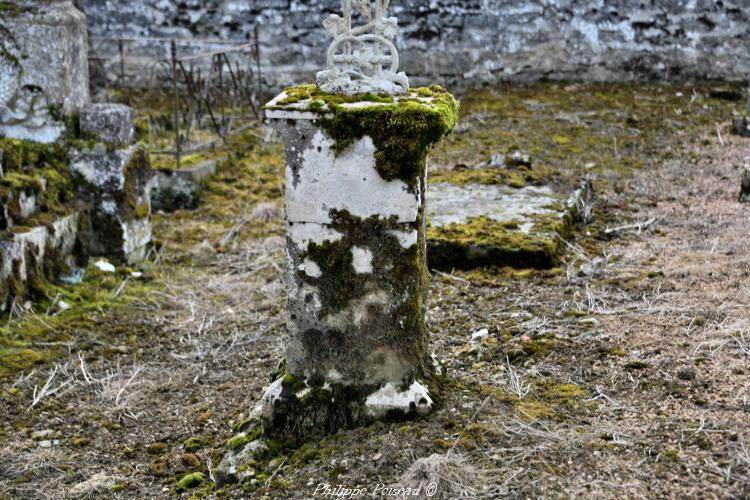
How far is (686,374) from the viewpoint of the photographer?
3.05 metres

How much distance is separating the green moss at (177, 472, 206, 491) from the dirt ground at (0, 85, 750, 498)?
1 centimetres

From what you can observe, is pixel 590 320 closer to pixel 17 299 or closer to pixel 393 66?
pixel 393 66

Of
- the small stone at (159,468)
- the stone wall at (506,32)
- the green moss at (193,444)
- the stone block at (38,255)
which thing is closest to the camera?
the small stone at (159,468)

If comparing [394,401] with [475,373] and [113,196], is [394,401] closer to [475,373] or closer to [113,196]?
[475,373]

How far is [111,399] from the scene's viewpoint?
375 centimetres

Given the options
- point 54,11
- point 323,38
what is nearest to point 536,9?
point 323,38

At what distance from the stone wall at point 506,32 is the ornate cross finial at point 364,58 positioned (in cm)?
568

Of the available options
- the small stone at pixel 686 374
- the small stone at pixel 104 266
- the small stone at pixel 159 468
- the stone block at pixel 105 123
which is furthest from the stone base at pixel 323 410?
the stone block at pixel 105 123

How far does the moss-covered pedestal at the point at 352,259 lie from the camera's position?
2.90m

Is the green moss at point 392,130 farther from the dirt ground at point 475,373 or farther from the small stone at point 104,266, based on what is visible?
the small stone at point 104,266

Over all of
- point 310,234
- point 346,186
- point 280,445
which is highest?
point 346,186

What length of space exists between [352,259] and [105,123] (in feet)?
8.85

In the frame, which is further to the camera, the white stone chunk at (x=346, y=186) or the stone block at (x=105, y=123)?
the stone block at (x=105, y=123)

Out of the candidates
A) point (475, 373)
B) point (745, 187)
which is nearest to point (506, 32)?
point (745, 187)
